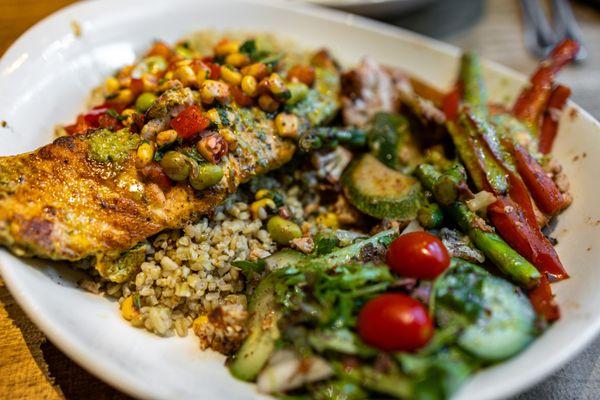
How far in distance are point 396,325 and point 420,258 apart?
53 cm

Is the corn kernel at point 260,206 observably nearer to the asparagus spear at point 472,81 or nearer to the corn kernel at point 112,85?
the corn kernel at point 112,85

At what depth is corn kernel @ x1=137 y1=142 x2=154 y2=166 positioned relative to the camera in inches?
124

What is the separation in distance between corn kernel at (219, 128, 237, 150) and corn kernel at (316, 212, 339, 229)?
0.93 metres

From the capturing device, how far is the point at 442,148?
4.48 metres

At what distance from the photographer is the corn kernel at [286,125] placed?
376 centimetres

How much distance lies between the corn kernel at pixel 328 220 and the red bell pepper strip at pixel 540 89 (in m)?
1.82

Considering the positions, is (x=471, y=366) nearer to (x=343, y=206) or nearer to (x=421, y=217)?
(x=421, y=217)

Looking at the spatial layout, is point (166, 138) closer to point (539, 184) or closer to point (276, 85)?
point (276, 85)

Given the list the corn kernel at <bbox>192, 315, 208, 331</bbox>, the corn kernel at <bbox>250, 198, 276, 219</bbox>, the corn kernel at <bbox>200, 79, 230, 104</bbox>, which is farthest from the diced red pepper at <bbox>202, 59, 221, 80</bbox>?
the corn kernel at <bbox>192, 315, 208, 331</bbox>

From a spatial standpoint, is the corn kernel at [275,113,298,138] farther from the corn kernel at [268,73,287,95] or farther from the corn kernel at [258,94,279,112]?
the corn kernel at [268,73,287,95]

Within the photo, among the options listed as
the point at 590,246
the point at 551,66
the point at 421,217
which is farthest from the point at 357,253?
the point at 551,66

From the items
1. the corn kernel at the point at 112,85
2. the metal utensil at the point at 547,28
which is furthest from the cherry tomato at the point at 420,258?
the metal utensil at the point at 547,28

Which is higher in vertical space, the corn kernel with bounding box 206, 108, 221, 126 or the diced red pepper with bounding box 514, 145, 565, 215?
the corn kernel with bounding box 206, 108, 221, 126

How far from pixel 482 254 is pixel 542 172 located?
0.89 m
